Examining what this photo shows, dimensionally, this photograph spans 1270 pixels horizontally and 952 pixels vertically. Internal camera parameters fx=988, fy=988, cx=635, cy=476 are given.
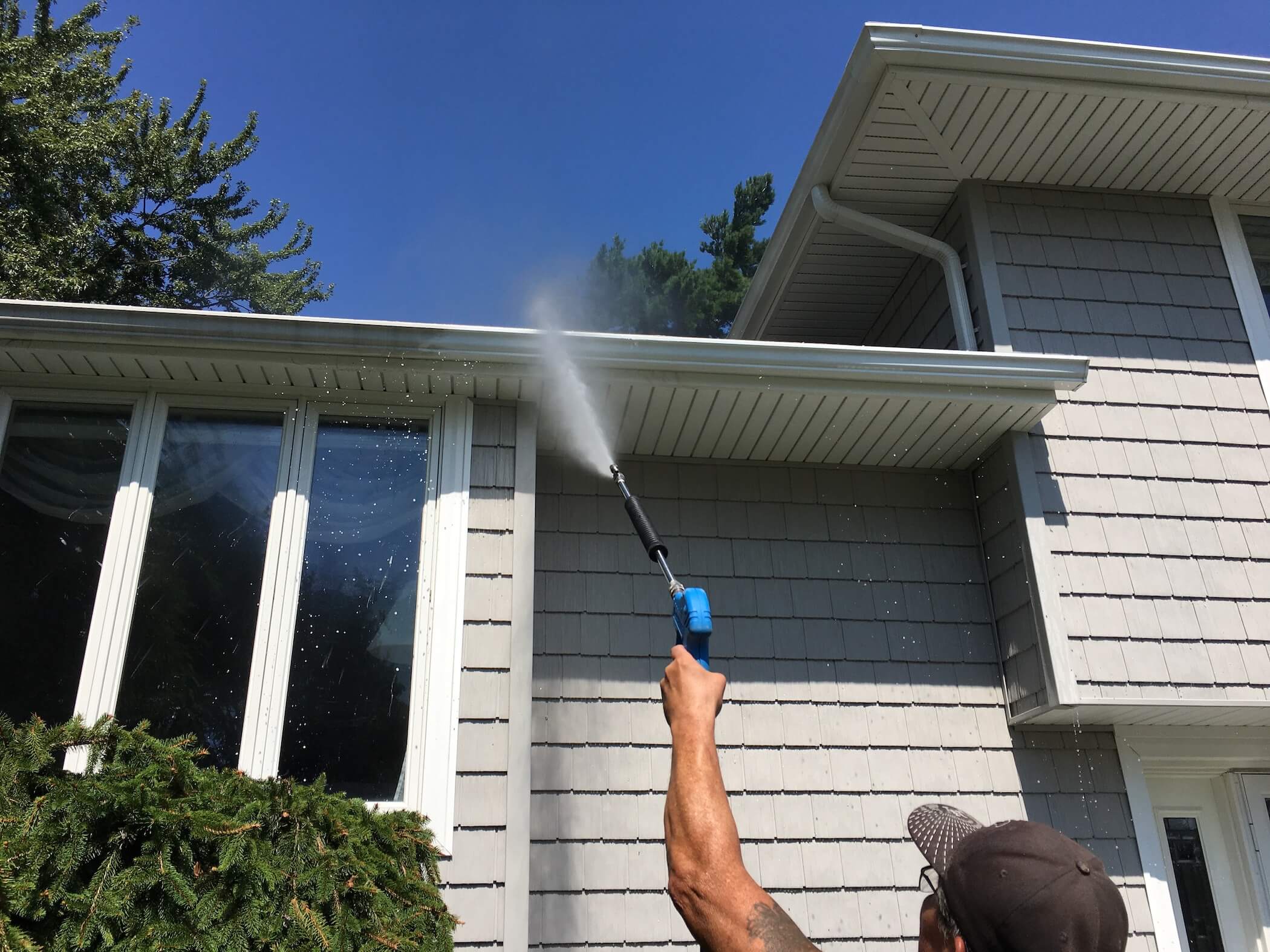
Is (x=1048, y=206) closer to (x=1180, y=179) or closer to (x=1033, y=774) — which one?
→ (x=1180, y=179)

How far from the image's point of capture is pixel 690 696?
1528 millimetres

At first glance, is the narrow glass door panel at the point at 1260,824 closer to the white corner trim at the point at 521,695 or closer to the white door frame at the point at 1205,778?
the white door frame at the point at 1205,778

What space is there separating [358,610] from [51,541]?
4.58 ft

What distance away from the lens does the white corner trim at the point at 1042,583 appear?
4906 mm

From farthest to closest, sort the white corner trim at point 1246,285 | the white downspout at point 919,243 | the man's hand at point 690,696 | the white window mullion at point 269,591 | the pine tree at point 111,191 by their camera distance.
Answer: the pine tree at point 111,191 < the white corner trim at point 1246,285 < the white downspout at point 919,243 < the white window mullion at point 269,591 < the man's hand at point 690,696

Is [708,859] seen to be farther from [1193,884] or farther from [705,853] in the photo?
[1193,884]

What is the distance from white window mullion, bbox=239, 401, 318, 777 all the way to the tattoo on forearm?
3256 millimetres

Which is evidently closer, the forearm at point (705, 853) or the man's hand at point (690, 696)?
the forearm at point (705, 853)

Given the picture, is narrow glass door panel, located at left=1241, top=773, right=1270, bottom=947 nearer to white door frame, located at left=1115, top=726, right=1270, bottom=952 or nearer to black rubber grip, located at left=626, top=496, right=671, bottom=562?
white door frame, located at left=1115, top=726, right=1270, bottom=952

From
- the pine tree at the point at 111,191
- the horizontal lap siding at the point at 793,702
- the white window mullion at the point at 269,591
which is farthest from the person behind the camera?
the pine tree at the point at 111,191

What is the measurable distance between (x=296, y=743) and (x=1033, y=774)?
3.77m

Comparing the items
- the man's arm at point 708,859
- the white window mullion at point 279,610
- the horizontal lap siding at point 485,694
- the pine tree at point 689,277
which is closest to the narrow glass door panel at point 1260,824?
the horizontal lap siding at point 485,694

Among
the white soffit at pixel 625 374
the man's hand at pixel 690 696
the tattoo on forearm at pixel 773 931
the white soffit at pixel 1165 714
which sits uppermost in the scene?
the white soffit at pixel 625 374

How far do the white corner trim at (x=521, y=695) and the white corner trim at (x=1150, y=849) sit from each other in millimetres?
3183
